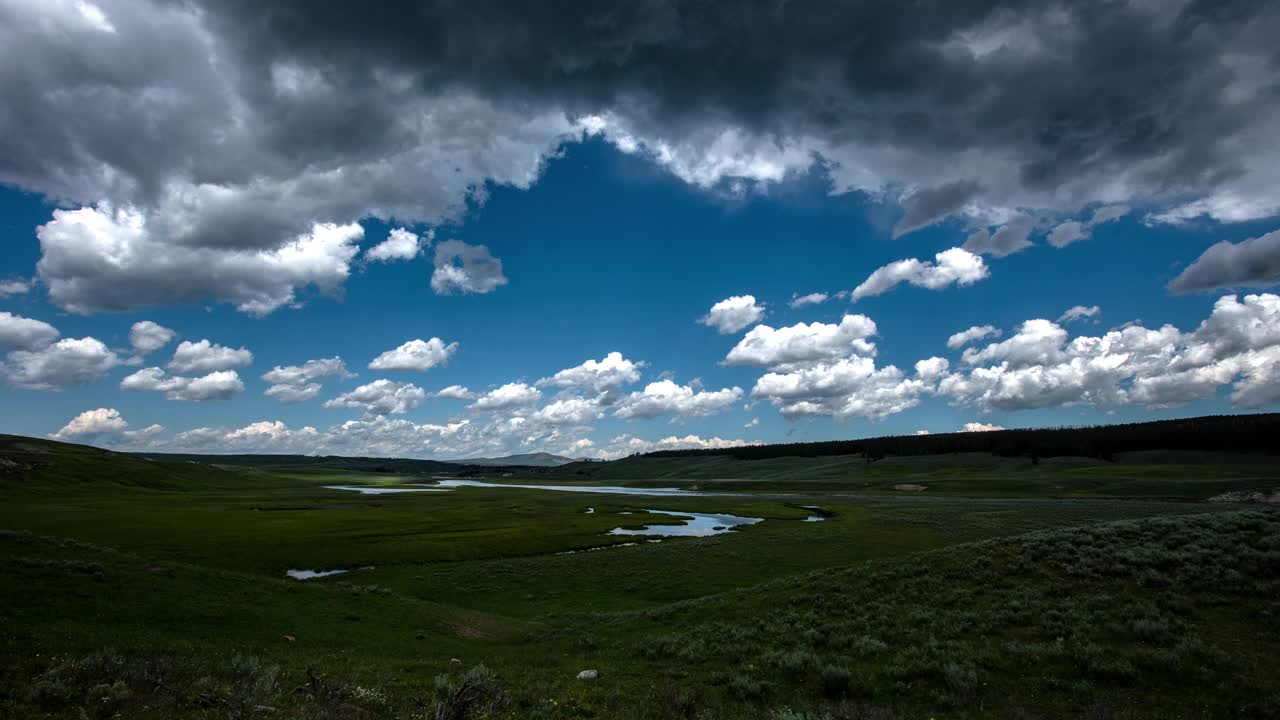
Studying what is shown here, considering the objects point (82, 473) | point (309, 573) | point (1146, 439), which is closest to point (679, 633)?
point (309, 573)

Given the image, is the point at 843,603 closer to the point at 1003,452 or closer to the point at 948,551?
the point at 948,551

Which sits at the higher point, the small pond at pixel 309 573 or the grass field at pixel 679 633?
the grass field at pixel 679 633

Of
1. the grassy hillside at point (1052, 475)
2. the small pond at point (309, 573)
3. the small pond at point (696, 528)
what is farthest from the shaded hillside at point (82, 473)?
the grassy hillside at point (1052, 475)

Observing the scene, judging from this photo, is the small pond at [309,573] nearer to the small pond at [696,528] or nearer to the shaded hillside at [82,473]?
the small pond at [696,528]

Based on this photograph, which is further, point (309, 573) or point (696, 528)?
point (696, 528)

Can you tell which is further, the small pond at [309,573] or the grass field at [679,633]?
the small pond at [309,573]

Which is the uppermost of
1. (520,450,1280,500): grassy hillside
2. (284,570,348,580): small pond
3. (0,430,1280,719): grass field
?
(0,430,1280,719): grass field

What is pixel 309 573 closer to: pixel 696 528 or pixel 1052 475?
pixel 696 528

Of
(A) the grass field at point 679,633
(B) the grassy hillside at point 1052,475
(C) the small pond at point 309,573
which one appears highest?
(A) the grass field at point 679,633

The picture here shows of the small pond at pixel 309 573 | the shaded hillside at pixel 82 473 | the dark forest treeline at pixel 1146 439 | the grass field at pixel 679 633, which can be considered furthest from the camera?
the dark forest treeline at pixel 1146 439

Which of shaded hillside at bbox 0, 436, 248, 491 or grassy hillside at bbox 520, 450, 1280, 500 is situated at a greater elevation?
shaded hillside at bbox 0, 436, 248, 491

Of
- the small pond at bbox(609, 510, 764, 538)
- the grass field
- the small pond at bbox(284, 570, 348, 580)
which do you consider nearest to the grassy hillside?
the small pond at bbox(609, 510, 764, 538)

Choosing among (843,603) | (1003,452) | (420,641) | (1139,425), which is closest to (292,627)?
(420,641)

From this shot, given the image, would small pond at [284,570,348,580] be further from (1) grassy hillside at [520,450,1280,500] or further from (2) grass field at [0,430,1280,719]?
(1) grassy hillside at [520,450,1280,500]
